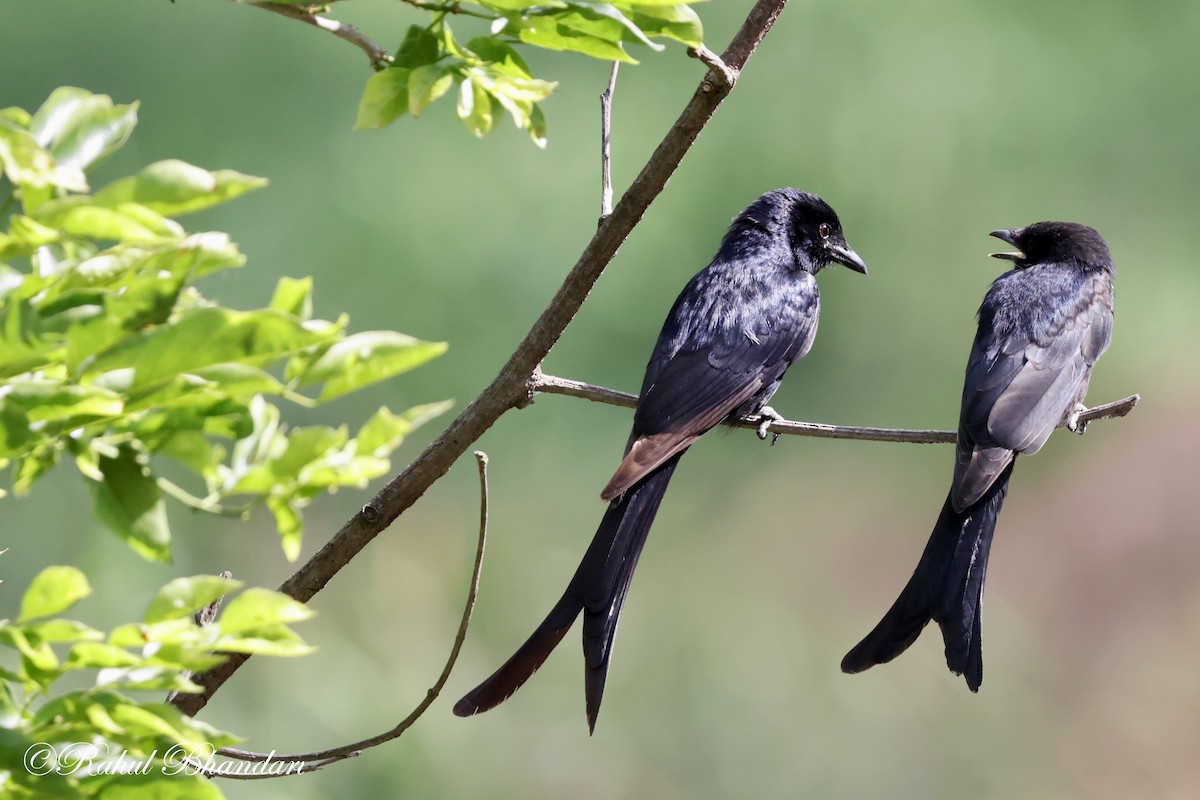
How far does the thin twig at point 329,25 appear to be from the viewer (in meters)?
1.24

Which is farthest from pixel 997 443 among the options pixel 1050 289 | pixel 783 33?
pixel 783 33

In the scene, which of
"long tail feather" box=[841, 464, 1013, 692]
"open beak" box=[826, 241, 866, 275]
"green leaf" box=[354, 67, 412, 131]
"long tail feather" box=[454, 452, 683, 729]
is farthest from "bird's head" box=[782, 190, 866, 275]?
"green leaf" box=[354, 67, 412, 131]

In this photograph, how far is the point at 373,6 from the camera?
5.79m

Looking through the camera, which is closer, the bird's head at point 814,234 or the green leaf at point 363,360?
the green leaf at point 363,360

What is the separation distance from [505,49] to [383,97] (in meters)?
0.14

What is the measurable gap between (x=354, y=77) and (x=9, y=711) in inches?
205

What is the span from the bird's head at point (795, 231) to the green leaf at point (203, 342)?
10.0 feet

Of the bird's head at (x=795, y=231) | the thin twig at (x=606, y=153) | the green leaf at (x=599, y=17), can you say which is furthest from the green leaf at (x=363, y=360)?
the bird's head at (x=795, y=231)

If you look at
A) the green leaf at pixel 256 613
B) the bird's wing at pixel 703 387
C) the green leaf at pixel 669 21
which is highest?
the green leaf at pixel 669 21

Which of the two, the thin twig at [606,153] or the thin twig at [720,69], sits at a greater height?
the thin twig at [720,69]

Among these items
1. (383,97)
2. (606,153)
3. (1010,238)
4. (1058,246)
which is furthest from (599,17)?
(1010,238)

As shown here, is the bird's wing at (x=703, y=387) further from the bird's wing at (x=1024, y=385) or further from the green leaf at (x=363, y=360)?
the green leaf at (x=363, y=360)

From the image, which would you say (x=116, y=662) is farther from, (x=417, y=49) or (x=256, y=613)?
(x=417, y=49)

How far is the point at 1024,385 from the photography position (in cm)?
333
